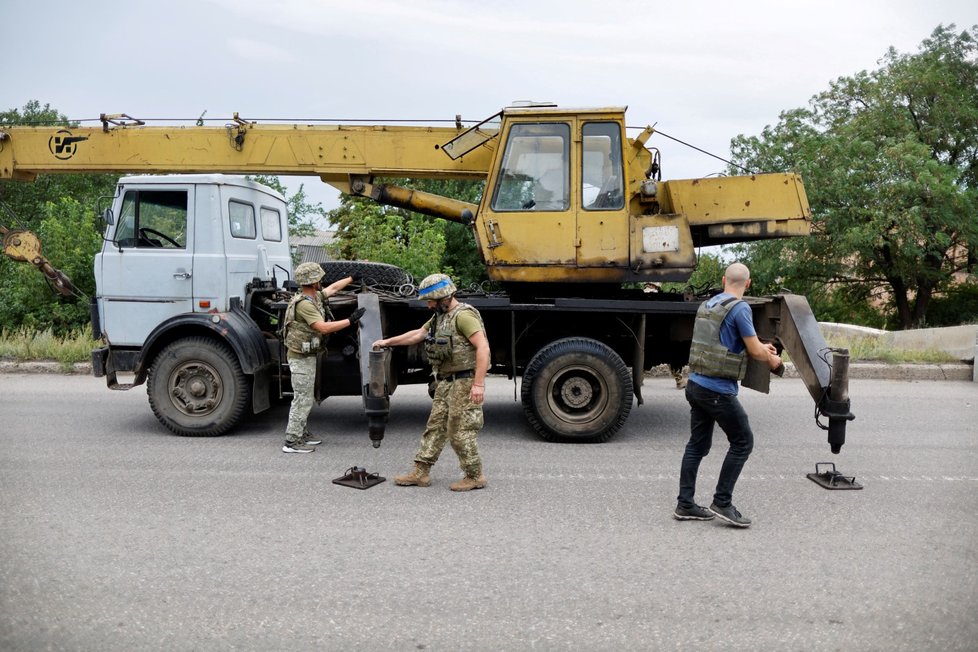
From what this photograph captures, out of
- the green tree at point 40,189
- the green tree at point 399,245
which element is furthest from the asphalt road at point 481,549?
the green tree at point 40,189

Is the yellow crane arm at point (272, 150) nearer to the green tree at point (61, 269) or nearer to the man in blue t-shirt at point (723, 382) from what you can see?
the man in blue t-shirt at point (723, 382)

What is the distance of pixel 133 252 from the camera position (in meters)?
7.83

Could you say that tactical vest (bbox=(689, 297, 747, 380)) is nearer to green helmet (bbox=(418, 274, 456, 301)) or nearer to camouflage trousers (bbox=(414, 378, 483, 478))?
camouflage trousers (bbox=(414, 378, 483, 478))

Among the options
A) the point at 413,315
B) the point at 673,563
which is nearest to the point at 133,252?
the point at 413,315

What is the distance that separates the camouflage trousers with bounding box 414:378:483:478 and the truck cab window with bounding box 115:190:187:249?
3455 millimetres

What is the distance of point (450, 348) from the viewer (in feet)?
19.3

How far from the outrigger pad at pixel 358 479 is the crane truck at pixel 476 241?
107cm

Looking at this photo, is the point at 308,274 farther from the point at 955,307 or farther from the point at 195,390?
the point at 955,307

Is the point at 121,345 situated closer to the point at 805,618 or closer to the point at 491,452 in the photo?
the point at 491,452

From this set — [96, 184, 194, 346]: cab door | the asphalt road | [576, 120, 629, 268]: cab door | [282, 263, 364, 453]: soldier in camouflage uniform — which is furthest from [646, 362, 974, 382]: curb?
[96, 184, 194, 346]: cab door

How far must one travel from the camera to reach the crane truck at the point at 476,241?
7.41 meters

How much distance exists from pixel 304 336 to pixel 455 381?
1.82 meters

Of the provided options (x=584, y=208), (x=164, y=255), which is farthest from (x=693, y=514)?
(x=164, y=255)

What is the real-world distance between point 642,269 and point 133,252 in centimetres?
490
